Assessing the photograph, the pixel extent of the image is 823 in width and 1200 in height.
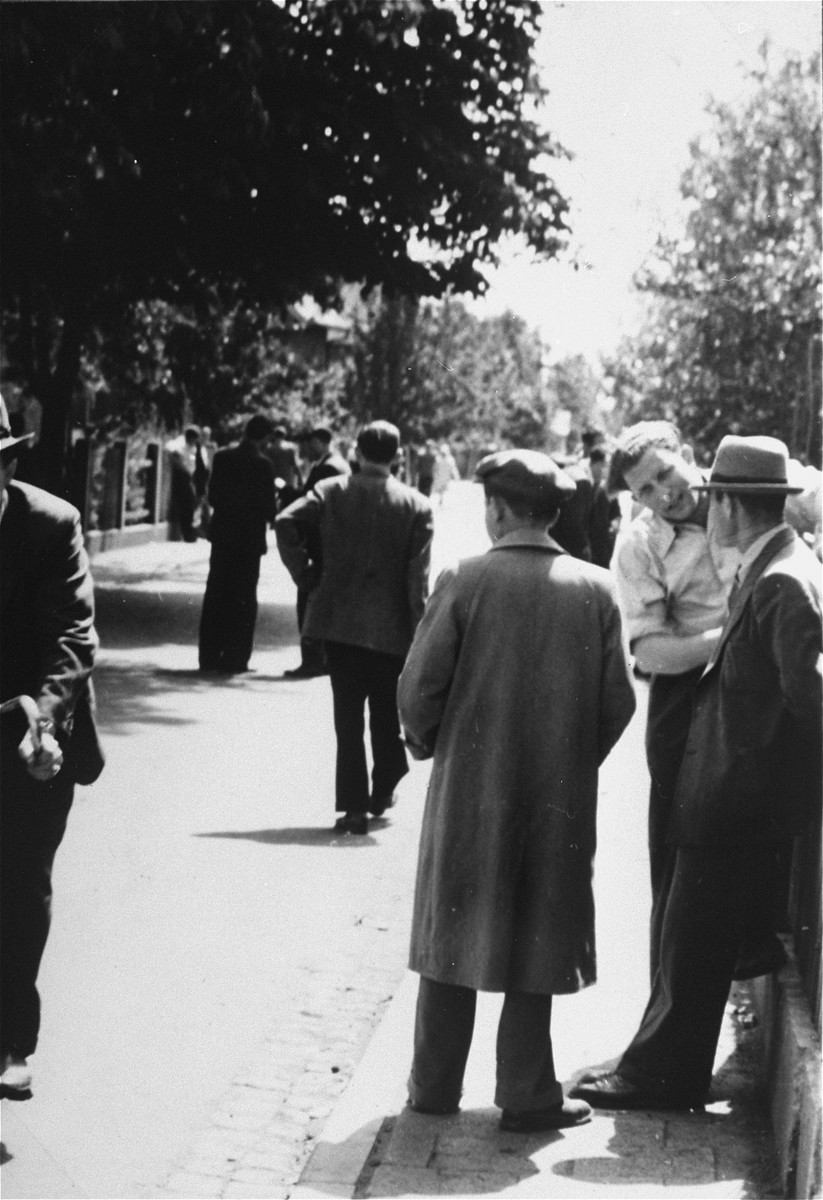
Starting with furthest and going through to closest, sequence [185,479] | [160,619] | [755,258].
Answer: [755,258]
[185,479]
[160,619]

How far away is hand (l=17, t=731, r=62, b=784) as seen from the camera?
180 inches

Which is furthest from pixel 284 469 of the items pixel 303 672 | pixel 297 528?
pixel 297 528

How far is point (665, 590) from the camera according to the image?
18.6ft

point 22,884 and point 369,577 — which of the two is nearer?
point 22,884

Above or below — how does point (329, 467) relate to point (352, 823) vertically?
above

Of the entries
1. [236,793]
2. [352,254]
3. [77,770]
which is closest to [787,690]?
[77,770]

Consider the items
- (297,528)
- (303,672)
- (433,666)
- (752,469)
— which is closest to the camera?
(752,469)

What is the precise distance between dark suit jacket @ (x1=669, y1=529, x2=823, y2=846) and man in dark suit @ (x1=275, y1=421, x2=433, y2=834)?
4.24 meters

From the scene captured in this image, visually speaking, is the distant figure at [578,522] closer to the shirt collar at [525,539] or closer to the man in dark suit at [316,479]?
the man in dark suit at [316,479]

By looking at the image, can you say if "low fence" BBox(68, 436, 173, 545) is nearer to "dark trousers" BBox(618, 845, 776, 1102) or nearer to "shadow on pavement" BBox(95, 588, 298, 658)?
"shadow on pavement" BBox(95, 588, 298, 658)

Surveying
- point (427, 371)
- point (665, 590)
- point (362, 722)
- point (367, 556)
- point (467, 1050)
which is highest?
point (427, 371)

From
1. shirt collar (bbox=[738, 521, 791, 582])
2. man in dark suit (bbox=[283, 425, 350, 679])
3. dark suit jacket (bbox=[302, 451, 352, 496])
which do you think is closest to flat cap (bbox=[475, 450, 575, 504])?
shirt collar (bbox=[738, 521, 791, 582])

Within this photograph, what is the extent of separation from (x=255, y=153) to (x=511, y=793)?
1230 cm

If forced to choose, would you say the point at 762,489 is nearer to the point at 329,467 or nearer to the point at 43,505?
the point at 43,505
